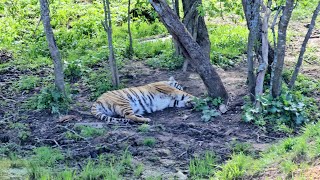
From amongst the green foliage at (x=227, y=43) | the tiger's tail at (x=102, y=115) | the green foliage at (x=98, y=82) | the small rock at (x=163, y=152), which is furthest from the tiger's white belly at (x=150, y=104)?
the small rock at (x=163, y=152)

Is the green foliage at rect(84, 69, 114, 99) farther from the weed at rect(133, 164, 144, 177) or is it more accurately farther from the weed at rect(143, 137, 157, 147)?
the weed at rect(133, 164, 144, 177)

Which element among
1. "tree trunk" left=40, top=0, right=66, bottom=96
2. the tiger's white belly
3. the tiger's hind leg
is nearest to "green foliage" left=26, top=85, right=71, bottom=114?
"tree trunk" left=40, top=0, right=66, bottom=96

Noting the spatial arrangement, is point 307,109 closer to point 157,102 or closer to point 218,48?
point 157,102

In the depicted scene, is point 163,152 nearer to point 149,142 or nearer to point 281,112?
point 149,142

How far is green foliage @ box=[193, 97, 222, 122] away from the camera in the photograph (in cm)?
853

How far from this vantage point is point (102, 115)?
8.58m

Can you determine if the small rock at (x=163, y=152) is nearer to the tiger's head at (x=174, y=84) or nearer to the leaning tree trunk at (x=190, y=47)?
the leaning tree trunk at (x=190, y=47)

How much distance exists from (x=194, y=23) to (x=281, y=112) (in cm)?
329

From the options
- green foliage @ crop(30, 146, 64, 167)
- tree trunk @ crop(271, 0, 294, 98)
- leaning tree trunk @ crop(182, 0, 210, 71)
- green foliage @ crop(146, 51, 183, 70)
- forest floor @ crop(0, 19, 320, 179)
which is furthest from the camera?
green foliage @ crop(146, 51, 183, 70)

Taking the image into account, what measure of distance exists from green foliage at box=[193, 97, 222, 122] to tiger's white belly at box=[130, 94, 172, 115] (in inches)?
27.2

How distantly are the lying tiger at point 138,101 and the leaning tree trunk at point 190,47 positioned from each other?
60 cm

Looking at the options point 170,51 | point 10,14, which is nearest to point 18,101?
point 170,51

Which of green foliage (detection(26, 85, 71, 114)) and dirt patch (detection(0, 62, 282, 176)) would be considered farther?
green foliage (detection(26, 85, 71, 114))

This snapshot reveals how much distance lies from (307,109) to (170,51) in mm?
4173
